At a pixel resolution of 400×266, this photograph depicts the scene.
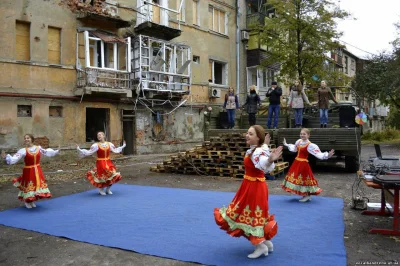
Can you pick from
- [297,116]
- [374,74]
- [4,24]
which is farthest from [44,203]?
[374,74]

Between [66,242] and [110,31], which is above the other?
[110,31]

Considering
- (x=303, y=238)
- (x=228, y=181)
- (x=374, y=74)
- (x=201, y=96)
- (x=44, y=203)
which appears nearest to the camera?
(x=303, y=238)

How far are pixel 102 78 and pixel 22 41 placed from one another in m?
3.78

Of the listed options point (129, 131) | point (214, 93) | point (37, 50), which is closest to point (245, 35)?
point (214, 93)

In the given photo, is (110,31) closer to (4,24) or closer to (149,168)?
(4,24)

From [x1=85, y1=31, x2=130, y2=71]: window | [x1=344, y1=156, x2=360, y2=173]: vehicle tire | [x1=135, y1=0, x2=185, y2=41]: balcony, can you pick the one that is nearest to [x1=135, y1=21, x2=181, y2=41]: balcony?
[x1=135, y1=0, x2=185, y2=41]: balcony

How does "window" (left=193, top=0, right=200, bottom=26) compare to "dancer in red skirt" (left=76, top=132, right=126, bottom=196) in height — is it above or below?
above

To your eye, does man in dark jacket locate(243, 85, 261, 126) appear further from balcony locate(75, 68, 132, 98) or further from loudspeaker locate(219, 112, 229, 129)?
balcony locate(75, 68, 132, 98)

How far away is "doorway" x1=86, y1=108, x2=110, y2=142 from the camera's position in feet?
60.6

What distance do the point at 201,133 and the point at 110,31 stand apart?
8603 mm

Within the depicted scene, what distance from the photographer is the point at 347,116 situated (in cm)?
1291

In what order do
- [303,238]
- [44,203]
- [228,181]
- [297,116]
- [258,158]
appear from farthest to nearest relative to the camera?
[297,116]
[228,181]
[44,203]
[303,238]
[258,158]

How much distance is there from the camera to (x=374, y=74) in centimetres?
3247

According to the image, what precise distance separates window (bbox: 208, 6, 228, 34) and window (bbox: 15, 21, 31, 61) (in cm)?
1191
